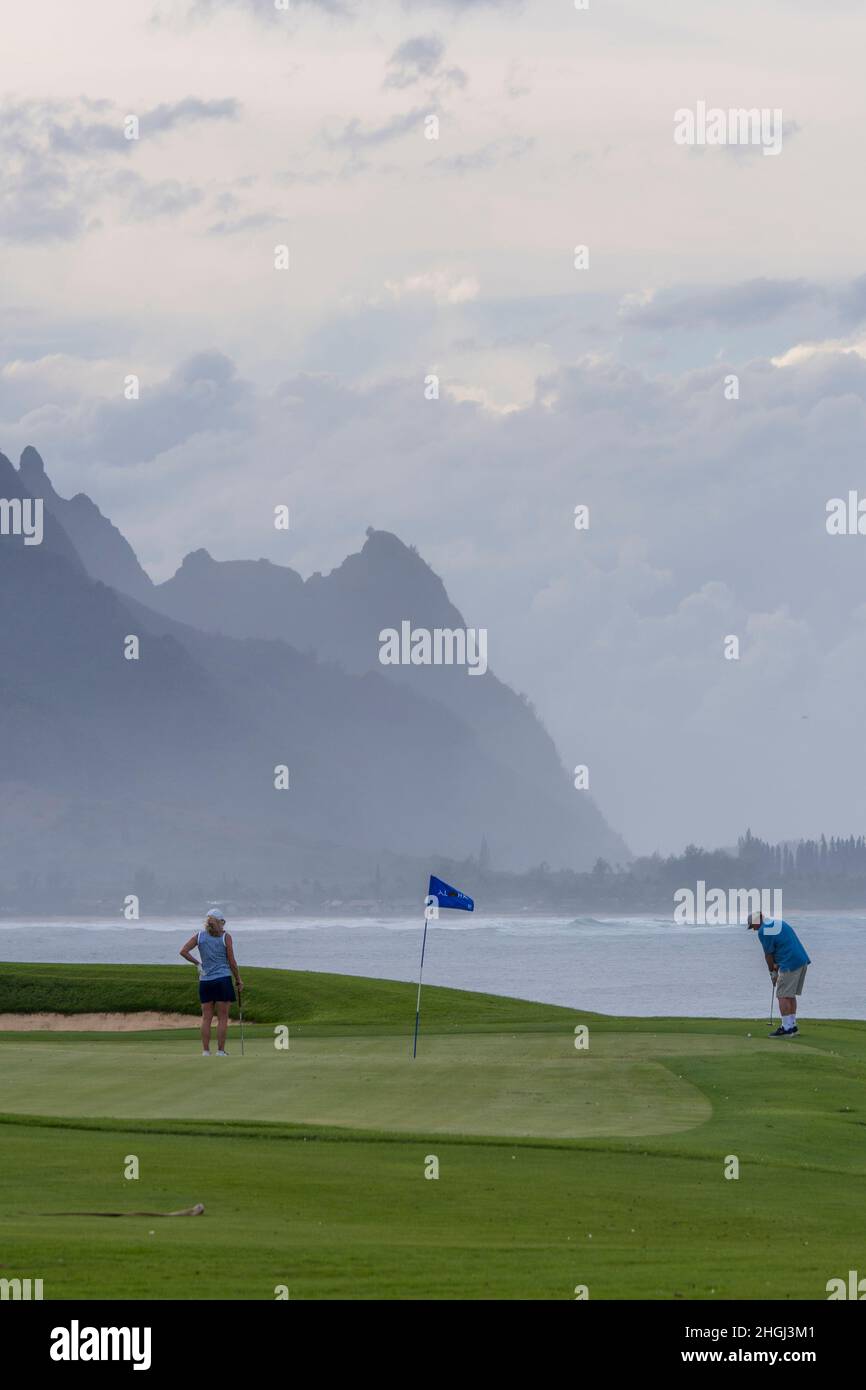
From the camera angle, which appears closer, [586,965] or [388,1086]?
[388,1086]

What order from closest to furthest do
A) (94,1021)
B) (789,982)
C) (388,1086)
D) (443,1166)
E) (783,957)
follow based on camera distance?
(443,1166)
(388,1086)
(783,957)
(789,982)
(94,1021)

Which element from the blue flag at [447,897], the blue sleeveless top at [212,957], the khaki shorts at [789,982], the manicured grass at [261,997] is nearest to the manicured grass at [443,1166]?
the khaki shorts at [789,982]

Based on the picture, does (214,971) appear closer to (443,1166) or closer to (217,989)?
(217,989)

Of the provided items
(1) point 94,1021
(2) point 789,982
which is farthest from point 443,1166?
(1) point 94,1021

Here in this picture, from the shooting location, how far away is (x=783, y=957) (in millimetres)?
26344

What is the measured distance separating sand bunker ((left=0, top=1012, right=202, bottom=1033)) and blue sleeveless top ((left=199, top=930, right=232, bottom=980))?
42.1ft

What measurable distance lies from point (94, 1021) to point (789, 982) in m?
17.9

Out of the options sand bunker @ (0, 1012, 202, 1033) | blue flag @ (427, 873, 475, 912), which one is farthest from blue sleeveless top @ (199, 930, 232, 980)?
sand bunker @ (0, 1012, 202, 1033)

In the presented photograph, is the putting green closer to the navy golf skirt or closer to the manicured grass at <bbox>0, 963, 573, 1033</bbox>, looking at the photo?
the navy golf skirt

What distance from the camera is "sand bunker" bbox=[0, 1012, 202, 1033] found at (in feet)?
124

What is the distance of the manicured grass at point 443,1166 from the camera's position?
10.3 meters
